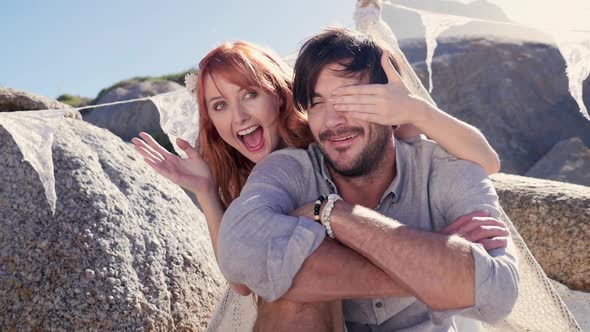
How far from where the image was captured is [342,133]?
8.35 feet

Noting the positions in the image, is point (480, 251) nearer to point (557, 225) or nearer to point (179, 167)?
point (179, 167)

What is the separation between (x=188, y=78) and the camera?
11.9ft

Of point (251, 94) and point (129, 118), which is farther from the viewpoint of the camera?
point (129, 118)

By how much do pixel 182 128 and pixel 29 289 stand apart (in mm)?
1458

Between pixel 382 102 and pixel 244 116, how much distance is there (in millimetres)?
931

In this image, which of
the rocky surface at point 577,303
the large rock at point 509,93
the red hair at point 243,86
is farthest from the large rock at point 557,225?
the large rock at point 509,93

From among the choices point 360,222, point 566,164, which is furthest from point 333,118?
point 566,164

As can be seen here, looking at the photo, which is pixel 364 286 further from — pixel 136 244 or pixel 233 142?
pixel 136 244

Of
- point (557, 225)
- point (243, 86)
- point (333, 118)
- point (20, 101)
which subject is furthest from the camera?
point (557, 225)

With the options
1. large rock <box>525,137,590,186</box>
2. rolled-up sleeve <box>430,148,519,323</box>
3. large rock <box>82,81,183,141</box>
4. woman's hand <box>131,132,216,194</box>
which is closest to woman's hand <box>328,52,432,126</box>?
rolled-up sleeve <box>430,148,519,323</box>

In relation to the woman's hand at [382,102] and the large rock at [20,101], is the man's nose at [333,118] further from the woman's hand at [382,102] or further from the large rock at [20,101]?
the large rock at [20,101]

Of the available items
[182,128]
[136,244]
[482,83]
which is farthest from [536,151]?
[136,244]

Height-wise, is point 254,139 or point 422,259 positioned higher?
point 422,259

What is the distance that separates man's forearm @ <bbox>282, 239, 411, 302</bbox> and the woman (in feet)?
3.21
